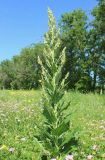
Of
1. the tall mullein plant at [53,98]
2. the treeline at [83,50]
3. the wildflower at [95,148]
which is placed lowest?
the wildflower at [95,148]

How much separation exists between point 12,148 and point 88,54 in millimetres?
68869

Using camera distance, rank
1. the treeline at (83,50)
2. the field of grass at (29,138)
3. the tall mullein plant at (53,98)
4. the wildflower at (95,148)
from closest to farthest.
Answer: the tall mullein plant at (53,98), the field of grass at (29,138), the wildflower at (95,148), the treeline at (83,50)

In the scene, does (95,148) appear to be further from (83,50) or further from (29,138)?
(83,50)

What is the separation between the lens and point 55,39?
5719mm

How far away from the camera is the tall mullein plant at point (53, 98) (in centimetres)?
564

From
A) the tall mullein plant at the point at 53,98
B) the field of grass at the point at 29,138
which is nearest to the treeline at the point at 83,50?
the field of grass at the point at 29,138

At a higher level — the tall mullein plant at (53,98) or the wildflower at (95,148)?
the tall mullein plant at (53,98)

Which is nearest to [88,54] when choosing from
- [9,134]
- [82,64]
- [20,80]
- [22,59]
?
[82,64]

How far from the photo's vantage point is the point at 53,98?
573 centimetres

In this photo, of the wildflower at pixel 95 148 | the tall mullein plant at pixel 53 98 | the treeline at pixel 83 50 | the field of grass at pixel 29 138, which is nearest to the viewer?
the tall mullein plant at pixel 53 98

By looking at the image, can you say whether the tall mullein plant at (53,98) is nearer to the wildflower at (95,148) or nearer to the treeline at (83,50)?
the wildflower at (95,148)

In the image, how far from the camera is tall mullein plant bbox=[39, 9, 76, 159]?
5645 mm

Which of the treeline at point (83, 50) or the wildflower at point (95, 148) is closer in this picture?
the wildflower at point (95, 148)

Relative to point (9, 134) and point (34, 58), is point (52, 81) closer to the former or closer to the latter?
point (9, 134)
